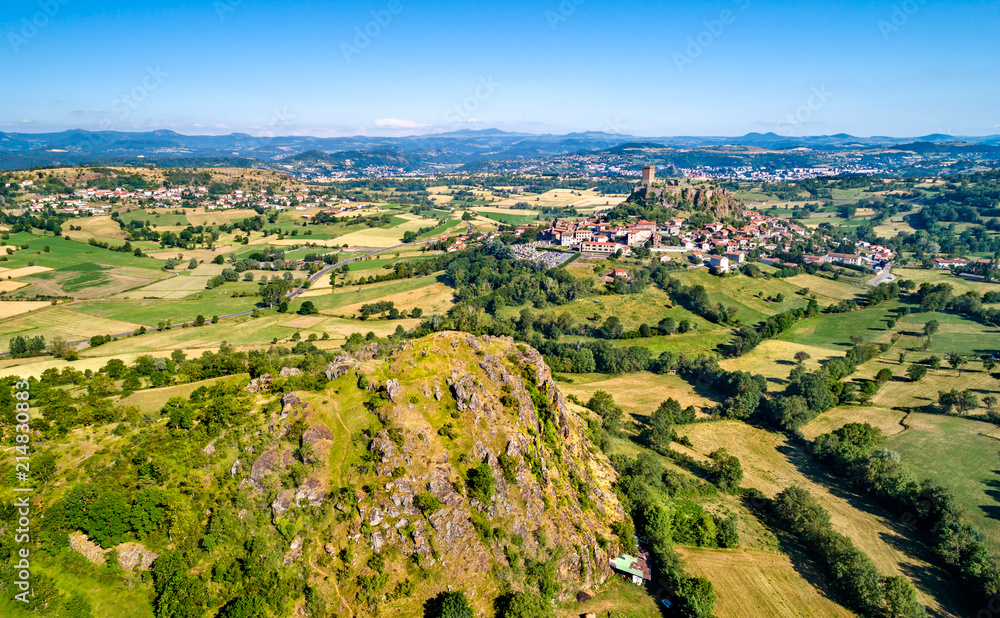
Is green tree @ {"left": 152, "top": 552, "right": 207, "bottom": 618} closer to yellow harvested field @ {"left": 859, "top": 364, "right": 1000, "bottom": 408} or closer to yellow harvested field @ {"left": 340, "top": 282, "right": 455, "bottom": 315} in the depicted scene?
yellow harvested field @ {"left": 340, "top": 282, "right": 455, "bottom": 315}

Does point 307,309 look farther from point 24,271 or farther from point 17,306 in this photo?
point 24,271

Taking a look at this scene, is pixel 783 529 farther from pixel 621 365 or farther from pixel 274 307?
pixel 274 307

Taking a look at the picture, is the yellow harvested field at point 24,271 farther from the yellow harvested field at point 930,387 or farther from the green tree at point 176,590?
the yellow harvested field at point 930,387

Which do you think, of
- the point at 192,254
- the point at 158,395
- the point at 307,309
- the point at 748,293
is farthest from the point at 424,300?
the point at 192,254

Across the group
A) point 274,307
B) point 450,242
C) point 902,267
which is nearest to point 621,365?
point 274,307

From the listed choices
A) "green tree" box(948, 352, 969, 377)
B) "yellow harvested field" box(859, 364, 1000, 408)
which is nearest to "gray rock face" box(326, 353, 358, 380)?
"yellow harvested field" box(859, 364, 1000, 408)

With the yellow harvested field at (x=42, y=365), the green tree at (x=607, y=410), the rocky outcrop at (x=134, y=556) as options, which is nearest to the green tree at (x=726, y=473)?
the green tree at (x=607, y=410)
